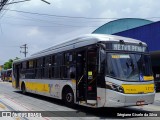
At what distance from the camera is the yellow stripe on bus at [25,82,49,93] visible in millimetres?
17703

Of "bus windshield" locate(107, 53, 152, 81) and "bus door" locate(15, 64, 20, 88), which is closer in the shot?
"bus windshield" locate(107, 53, 152, 81)

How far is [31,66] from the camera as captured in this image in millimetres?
21047

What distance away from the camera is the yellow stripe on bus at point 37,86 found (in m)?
17.7

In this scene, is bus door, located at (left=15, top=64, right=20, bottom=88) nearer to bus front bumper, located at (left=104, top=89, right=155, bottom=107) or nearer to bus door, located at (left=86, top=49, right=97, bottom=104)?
bus door, located at (left=86, top=49, right=97, bottom=104)

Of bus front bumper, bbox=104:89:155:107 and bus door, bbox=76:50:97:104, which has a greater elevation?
bus door, bbox=76:50:97:104

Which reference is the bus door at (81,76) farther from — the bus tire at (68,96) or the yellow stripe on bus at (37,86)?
the yellow stripe on bus at (37,86)

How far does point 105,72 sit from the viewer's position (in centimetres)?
1148

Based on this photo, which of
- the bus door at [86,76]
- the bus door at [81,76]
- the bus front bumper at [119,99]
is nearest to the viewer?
the bus front bumper at [119,99]

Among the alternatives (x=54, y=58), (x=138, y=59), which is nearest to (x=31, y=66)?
(x=54, y=58)

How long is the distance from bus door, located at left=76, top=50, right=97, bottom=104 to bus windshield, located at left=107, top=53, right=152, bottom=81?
80 centimetres

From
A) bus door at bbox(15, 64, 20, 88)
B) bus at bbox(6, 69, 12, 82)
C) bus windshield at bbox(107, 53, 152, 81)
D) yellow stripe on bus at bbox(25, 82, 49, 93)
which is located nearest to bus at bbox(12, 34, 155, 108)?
bus windshield at bbox(107, 53, 152, 81)

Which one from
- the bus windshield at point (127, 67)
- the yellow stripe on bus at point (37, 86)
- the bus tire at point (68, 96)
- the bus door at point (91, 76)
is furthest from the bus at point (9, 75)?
the bus windshield at point (127, 67)

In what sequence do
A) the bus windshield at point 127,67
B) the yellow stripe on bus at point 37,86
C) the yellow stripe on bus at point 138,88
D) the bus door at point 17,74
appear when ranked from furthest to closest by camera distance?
the bus door at point 17,74
the yellow stripe on bus at point 37,86
the bus windshield at point 127,67
the yellow stripe on bus at point 138,88

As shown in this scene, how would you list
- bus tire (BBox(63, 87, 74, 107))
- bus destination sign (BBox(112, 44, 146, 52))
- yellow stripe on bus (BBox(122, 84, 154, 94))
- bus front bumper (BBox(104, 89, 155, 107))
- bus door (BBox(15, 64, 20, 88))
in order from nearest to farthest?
bus front bumper (BBox(104, 89, 155, 107)), yellow stripe on bus (BBox(122, 84, 154, 94)), bus destination sign (BBox(112, 44, 146, 52)), bus tire (BBox(63, 87, 74, 107)), bus door (BBox(15, 64, 20, 88))
